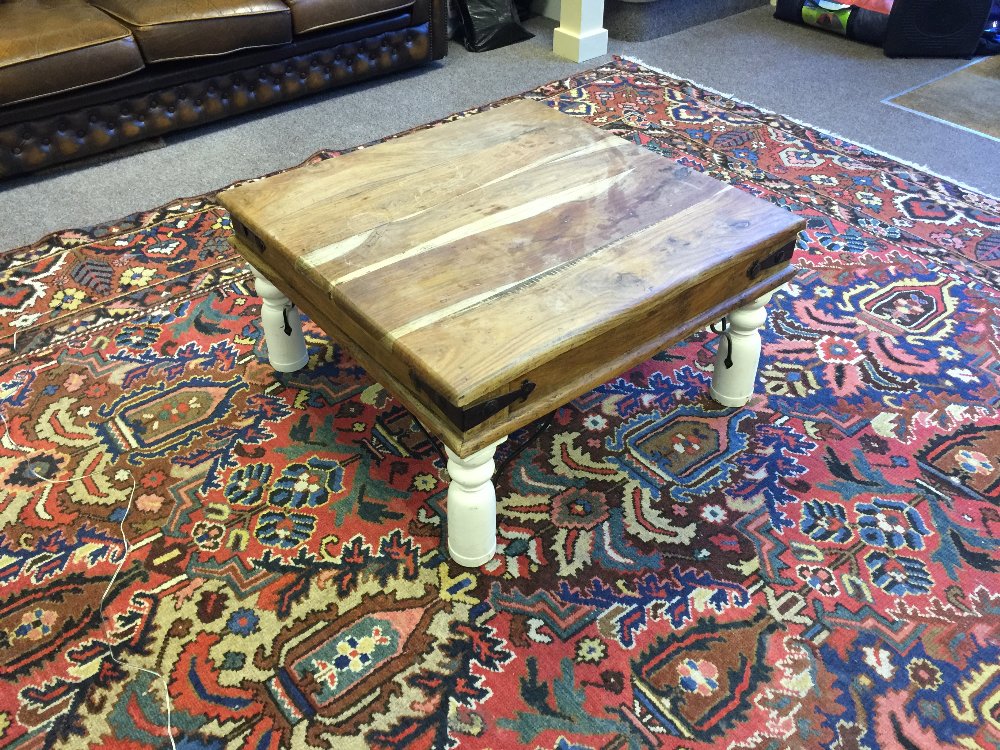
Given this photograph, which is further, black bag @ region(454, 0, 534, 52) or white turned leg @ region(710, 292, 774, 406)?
black bag @ region(454, 0, 534, 52)

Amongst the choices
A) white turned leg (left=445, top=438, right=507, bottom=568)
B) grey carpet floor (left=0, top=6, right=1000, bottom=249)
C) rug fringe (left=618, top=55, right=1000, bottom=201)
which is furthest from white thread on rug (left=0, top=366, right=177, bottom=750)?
rug fringe (left=618, top=55, right=1000, bottom=201)

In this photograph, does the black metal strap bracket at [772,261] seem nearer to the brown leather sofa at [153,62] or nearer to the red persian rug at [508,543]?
the red persian rug at [508,543]

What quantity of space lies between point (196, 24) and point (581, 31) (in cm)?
167

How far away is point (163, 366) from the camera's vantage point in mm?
2023

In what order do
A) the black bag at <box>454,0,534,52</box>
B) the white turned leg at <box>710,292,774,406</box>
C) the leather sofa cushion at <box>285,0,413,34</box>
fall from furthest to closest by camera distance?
the black bag at <box>454,0,534,52</box>, the leather sofa cushion at <box>285,0,413,34</box>, the white turned leg at <box>710,292,774,406</box>

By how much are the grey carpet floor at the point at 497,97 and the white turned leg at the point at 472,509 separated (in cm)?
180

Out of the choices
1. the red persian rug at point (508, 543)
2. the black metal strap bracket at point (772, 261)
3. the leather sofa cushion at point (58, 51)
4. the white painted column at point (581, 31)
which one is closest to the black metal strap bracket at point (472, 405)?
the red persian rug at point (508, 543)

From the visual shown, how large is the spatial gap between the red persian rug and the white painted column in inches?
74.7

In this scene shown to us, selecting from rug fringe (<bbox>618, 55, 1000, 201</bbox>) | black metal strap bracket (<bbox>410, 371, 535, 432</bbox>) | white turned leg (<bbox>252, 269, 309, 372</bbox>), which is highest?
black metal strap bracket (<bbox>410, 371, 535, 432</bbox>)

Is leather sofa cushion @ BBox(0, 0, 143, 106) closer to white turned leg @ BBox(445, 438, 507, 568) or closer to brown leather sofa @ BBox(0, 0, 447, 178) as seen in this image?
brown leather sofa @ BBox(0, 0, 447, 178)

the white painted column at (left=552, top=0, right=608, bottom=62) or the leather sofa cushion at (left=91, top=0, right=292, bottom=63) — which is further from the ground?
the leather sofa cushion at (left=91, top=0, right=292, bottom=63)

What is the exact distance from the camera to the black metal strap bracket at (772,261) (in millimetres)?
1640

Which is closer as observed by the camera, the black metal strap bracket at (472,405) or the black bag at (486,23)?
the black metal strap bracket at (472,405)

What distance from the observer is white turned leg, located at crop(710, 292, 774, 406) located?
1.75 m
